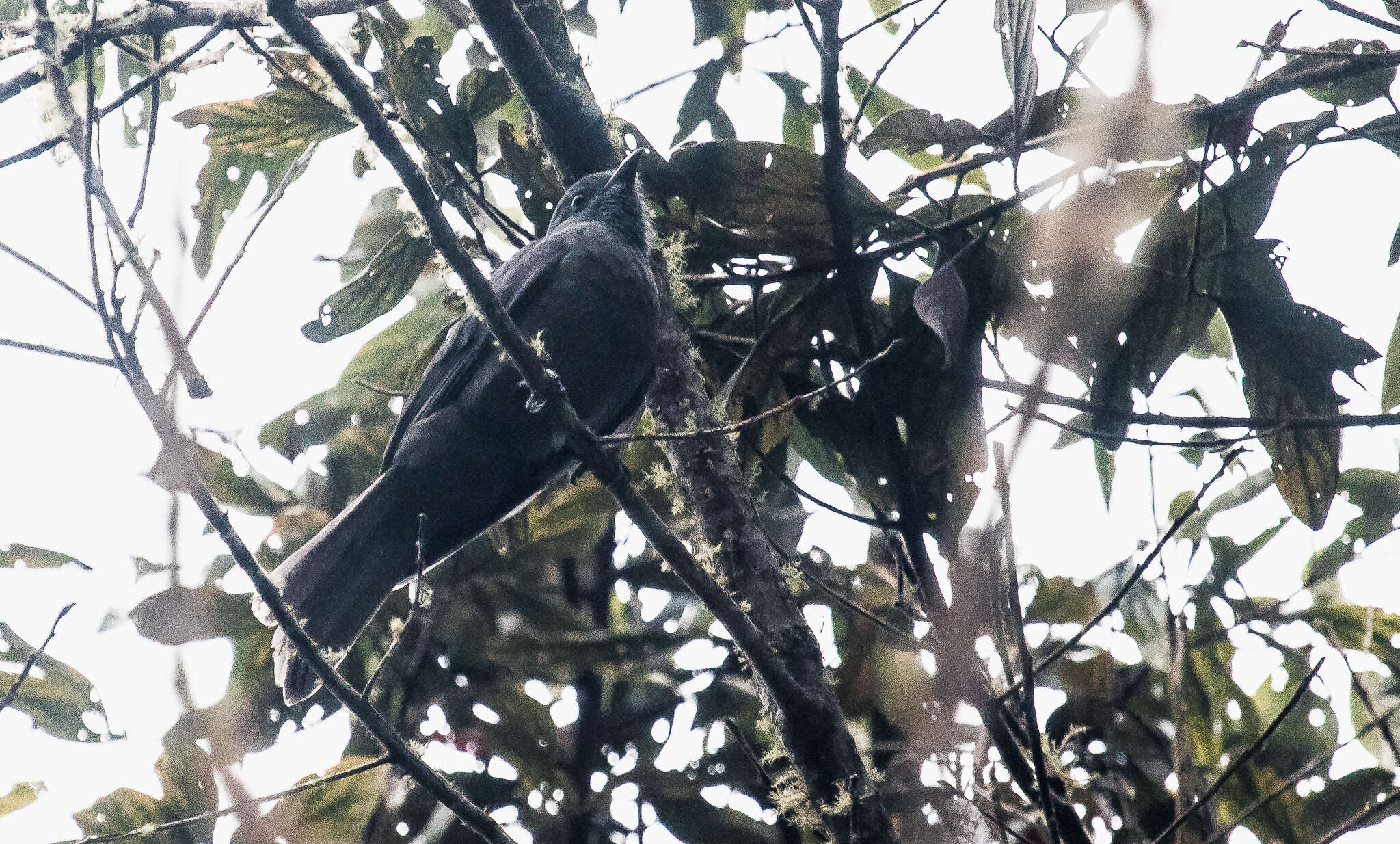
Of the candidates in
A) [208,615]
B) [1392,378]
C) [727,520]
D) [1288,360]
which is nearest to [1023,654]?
[727,520]

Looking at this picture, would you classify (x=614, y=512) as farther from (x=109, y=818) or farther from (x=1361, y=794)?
(x=1361, y=794)

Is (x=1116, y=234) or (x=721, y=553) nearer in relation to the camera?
(x=721, y=553)

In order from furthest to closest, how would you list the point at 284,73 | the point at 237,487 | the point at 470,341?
the point at 237,487 → the point at 470,341 → the point at 284,73

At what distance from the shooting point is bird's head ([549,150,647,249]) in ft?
11.1

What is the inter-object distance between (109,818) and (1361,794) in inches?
155

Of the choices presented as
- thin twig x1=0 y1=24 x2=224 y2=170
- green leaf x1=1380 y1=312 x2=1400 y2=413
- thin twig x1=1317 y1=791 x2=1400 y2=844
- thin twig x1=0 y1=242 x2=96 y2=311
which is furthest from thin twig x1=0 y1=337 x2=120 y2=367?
green leaf x1=1380 y1=312 x2=1400 y2=413

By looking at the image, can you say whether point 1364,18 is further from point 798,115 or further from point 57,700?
point 57,700

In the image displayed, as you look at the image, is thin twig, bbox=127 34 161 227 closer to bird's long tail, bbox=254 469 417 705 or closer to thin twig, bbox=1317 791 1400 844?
bird's long tail, bbox=254 469 417 705

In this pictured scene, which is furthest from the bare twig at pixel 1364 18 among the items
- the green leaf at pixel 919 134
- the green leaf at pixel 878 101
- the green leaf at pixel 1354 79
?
the green leaf at pixel 878 101

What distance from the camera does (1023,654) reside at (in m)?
2.01

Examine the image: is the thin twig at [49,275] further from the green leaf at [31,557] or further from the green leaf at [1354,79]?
the green leaf at [1354,79]

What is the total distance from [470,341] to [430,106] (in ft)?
2.57

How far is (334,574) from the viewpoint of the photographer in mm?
3238

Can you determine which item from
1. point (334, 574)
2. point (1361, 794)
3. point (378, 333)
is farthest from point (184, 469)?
point (1361, 794)
